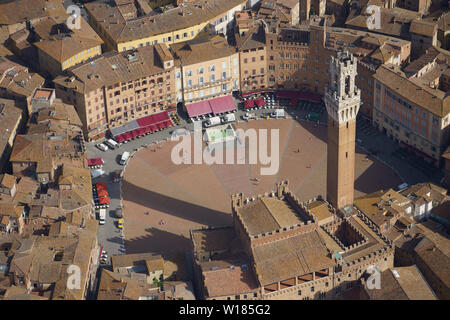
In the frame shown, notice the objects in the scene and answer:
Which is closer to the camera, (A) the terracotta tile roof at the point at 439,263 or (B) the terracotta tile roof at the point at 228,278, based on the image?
(B) the terracotta tile roof at the point at 228,278

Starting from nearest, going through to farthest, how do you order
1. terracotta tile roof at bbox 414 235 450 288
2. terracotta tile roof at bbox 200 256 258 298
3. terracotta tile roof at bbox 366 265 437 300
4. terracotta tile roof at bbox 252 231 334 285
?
1. terracotta tile roof at bbox 366 265 437 300
2. terracotta tile roof at bbox 200 256 258 298
3. terracotta tile roof at bbox 252 231 334 285
4. terracotta tile roof at bbox 414 235 450 288

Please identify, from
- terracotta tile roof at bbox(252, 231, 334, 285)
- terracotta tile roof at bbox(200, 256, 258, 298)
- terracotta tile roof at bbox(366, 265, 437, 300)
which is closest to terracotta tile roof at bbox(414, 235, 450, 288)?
terracotta tile roof at bbox(366, 265, 437, 300)

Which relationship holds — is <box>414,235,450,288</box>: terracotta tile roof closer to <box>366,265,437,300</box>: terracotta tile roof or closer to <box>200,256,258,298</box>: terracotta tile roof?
<box>366,265,437,300</box>: terracotta tile roof

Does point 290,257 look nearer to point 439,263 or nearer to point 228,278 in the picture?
point 228,278

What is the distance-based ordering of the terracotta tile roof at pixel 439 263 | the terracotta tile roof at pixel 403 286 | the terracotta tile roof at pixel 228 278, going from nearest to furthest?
the terracotta tile roof at pixel 403 286
the terracotta tile roof at pixel 228 278
the terracotta tile roof at pixel 439 263

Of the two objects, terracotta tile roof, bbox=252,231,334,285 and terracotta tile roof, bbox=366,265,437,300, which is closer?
terracotta tile roof, bbox=366,265,437,300

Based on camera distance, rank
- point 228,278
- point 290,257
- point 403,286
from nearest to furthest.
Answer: point 403,286 < point 228,278 < point 290,257

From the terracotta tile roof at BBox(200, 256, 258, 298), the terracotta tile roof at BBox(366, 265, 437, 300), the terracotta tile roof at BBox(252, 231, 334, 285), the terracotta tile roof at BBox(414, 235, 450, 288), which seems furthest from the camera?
the terracotta tile roof at BBox(414, 235, 450, 288)

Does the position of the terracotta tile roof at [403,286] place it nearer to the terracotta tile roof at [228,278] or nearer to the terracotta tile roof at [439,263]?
the terracotta tile roof at [439,263]

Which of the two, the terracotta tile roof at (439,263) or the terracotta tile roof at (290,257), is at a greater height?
the terracotta tile roof at (290,257)

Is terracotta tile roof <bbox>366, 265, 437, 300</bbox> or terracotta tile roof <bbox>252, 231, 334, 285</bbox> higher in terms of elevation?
terracotta tile roof <bbox>252, 231, 334, 285</bbox>

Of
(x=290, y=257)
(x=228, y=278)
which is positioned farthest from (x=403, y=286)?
(x=228, y=278)

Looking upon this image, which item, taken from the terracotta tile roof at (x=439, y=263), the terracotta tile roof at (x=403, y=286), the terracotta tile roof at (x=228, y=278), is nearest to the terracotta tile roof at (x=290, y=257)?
the terracotta tile roof at (x=228, y=278)
